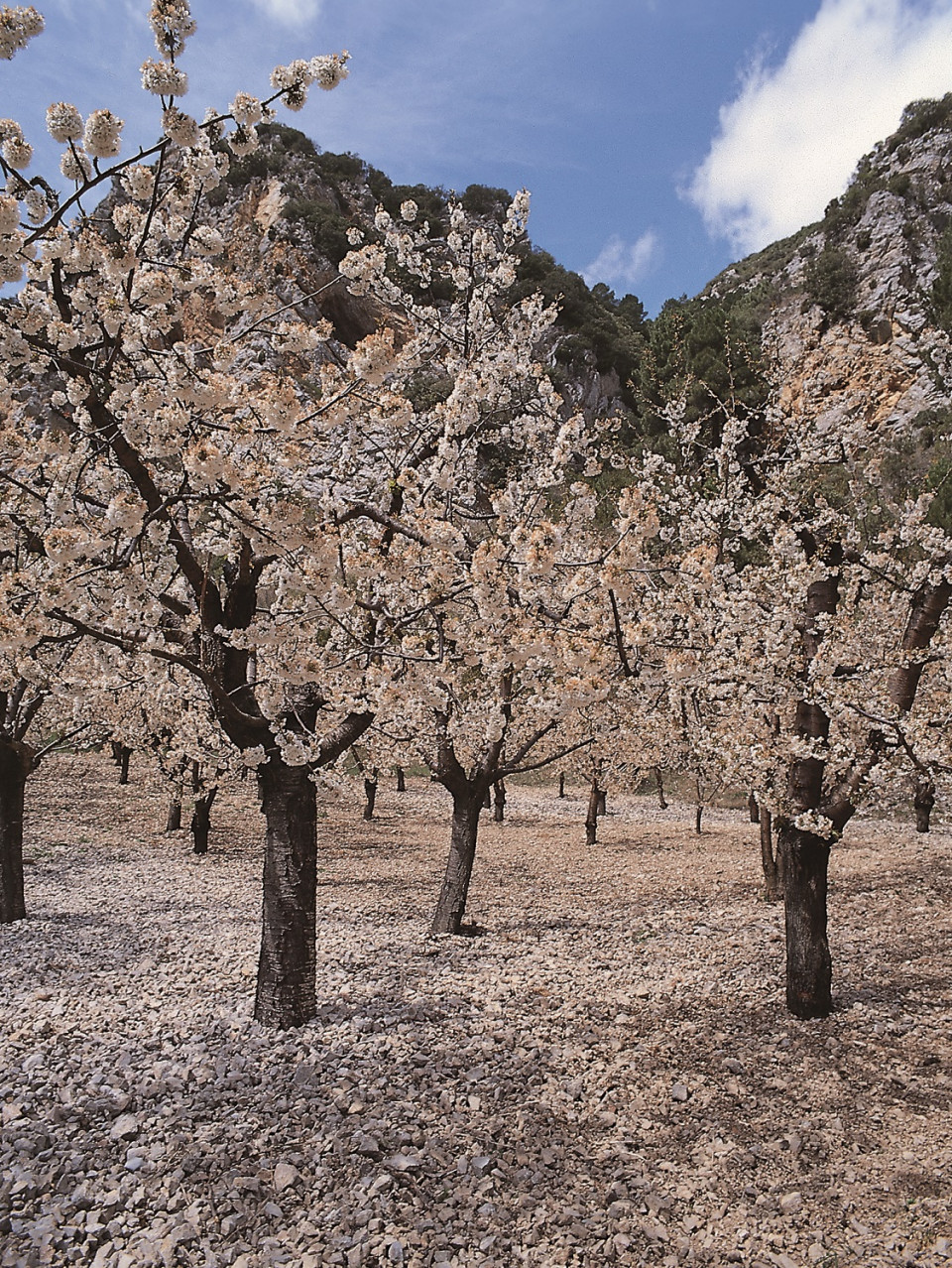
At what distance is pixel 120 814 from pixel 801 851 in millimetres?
21954

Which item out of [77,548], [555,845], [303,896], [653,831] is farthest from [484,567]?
[653,831]

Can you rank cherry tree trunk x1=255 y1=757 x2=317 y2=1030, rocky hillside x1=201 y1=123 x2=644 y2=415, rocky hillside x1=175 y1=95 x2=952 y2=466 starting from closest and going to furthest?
cherry tree trunk x1=255 y1=757 x2=317 y2=1030 → rocky hillside x1=175 y1=95 x2=952 y2=466 → rocky hillside x1=201 y1=123 x2=644 y2=415

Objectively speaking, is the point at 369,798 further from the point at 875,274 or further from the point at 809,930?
the point at 875,274

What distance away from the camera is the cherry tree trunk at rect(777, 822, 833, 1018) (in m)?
7.12

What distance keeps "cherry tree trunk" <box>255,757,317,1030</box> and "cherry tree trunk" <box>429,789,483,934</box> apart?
13.6 feet

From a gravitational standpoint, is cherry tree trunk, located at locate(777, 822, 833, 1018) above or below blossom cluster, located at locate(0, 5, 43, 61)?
below

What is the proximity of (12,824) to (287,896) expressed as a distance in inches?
275

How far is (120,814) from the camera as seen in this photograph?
75.2 ft

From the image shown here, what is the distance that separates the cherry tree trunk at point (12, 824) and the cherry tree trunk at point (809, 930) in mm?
10546

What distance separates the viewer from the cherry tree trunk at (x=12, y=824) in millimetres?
10664

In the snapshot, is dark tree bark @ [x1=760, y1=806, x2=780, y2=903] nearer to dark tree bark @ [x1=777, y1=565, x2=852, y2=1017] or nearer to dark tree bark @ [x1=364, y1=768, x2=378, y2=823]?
dark tree bark @ [x1=777, y1=565, x2=852, y2=1017]

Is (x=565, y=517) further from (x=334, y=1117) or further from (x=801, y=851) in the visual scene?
(x=334, y=1117)

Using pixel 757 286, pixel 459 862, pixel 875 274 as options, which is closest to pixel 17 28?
pixel 459 862

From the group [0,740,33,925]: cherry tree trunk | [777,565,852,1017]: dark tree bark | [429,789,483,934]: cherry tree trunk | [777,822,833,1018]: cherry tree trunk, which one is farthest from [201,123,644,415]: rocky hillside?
[777,822,833,1018]: cherry tree trunk
